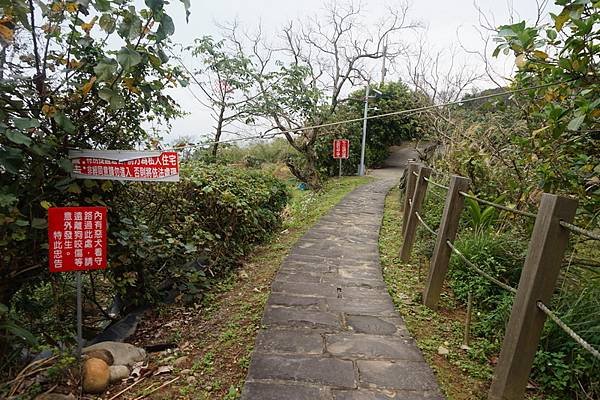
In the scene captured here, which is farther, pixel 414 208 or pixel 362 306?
pixel 414 208

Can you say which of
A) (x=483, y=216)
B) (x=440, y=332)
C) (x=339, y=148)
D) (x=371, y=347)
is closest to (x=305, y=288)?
(x=371, y=347)

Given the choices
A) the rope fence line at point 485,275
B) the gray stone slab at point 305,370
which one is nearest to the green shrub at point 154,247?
the gray stone slab at point 305,370

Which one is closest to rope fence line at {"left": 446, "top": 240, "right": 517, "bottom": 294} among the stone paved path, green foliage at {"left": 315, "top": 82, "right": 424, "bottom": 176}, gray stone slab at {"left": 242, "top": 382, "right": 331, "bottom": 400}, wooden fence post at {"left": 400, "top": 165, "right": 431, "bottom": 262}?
the stone paved path

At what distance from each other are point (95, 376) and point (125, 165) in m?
1.21

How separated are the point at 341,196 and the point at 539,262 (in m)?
7.92

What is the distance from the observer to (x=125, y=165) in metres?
2.38

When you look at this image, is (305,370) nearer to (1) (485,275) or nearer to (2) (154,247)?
(1) (485,275)

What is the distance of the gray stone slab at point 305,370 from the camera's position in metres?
2.03

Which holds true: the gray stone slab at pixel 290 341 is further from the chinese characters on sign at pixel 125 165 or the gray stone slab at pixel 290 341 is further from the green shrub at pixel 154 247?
the chinese characters on sign at pixel 125 165

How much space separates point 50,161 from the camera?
7.52 ft

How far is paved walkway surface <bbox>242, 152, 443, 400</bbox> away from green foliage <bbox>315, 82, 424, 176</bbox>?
1005 centimetres

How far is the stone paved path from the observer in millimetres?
1967

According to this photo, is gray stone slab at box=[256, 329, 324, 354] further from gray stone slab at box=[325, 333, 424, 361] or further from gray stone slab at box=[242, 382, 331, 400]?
gray stone slab at box=[242, 382, 331, 400]

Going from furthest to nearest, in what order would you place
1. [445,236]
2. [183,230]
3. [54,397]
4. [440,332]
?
1. [183,230]
2. [445,236]
3. [440,332]
4. [54,397]
